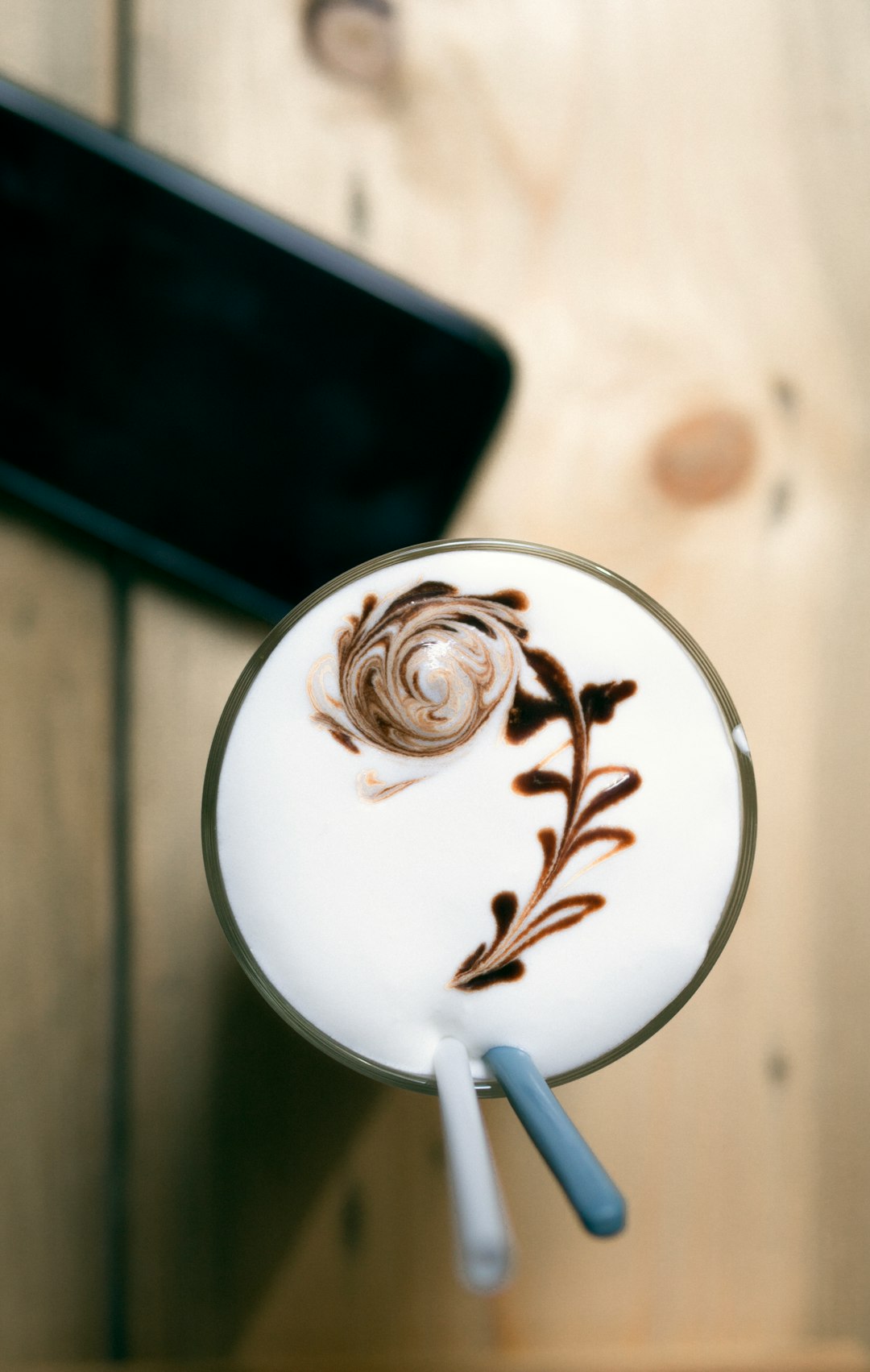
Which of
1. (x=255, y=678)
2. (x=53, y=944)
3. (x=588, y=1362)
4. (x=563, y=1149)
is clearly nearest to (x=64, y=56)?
(x=255, y=678)

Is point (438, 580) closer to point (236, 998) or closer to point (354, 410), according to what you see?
point (354, 410)

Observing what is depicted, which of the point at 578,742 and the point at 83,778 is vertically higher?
the point at 578,742

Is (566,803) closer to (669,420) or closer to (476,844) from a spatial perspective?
(476,844)

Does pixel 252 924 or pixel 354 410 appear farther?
pixel 354 410

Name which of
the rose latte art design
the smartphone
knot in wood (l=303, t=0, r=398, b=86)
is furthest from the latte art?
knot in wood (l=303, t=0, r=398, b=86)

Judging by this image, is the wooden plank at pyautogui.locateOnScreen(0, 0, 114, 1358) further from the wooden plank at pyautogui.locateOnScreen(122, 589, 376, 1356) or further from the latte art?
the latte art

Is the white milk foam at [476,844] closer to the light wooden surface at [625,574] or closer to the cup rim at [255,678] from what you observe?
the cup rim at [255,678]

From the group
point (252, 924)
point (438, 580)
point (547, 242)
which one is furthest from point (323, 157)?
point (252, 924)
